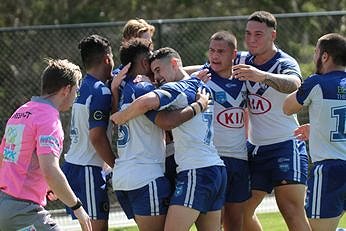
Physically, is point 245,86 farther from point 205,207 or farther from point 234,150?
point 205,207

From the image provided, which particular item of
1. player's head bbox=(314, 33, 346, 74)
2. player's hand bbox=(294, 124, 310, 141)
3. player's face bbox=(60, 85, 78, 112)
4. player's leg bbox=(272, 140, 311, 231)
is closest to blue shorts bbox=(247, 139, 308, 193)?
player's leg bbox=(272, 140, 311, 231)

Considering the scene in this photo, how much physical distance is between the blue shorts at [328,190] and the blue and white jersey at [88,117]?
5.79 ft

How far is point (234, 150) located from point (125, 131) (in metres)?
1.14

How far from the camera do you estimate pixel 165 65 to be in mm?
7215

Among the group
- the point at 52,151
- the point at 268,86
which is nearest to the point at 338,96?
the point at 268,86

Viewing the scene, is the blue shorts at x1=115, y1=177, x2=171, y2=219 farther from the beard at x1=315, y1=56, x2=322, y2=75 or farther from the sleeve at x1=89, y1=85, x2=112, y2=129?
the beard at x1=315, y1=56, x2=322, y2=75

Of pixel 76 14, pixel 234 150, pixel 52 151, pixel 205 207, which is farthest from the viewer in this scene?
pixel 76 14

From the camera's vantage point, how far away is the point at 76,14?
18422 mm

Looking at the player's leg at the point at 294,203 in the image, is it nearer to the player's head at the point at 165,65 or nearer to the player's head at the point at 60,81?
the player's head at the point at 165,65

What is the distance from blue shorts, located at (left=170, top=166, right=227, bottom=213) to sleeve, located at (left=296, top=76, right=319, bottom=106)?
872 mm

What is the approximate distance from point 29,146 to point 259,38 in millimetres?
2473

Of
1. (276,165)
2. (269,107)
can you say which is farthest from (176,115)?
(276,165)

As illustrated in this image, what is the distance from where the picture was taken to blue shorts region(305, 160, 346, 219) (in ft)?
24.3

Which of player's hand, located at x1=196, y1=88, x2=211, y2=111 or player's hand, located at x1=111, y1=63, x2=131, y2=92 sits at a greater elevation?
player's hand, located at x1=111, y1=63, x2=131, y2=92
